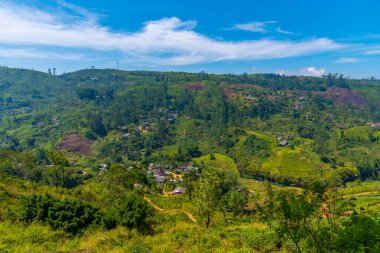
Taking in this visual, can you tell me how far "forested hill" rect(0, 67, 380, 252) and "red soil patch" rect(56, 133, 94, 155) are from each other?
104cm

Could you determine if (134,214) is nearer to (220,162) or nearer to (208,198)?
(208,198)

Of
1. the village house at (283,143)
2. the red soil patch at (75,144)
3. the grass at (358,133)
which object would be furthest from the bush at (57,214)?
the grass at (358,133)

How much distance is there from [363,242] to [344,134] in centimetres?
16920

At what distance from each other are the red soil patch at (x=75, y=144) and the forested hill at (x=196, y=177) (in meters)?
1.04

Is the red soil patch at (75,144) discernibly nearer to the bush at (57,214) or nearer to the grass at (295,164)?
Answer: the grass at (295,164)

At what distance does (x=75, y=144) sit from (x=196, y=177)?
87.8 meters

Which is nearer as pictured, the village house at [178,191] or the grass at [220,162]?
the village house at [178,191]

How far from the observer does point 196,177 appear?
93.1 metres

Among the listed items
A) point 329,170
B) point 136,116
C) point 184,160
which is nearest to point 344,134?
point 329,170

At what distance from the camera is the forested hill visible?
16516mm

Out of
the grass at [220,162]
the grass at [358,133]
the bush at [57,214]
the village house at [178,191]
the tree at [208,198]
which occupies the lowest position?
the grass at [220,162]

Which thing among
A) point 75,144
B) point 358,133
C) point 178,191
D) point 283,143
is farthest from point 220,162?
point 358,133

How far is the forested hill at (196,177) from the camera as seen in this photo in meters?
16.5

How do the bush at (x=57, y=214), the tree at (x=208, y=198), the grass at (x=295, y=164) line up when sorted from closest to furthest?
the bush at (x=57, y=214), the tree at (x=208, y=198), the grass at (x=295, y=164)
